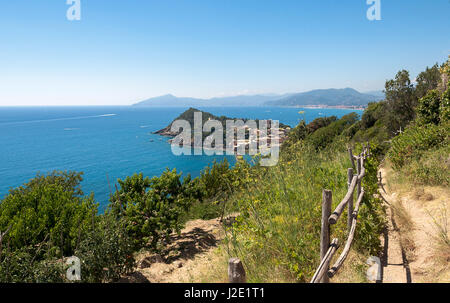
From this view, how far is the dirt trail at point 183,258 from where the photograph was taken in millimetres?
Answer: 6874

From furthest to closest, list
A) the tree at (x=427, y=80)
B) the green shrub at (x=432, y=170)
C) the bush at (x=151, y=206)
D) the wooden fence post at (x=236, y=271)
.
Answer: the tree at (x=427, y=80) → the bush at (x=151, y=206) → the green shrub at (x=432, y=170) → the wooden fence post at (x=236, y=271)

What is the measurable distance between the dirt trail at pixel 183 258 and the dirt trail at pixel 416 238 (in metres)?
3.11

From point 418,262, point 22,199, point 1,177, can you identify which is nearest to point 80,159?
point 1,177

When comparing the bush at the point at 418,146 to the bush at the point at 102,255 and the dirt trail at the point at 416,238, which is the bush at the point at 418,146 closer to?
the dirt trail at the point at 416,238

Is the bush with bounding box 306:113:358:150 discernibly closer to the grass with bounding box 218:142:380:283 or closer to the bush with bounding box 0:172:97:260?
the bush with bounding box 0:172:97:260

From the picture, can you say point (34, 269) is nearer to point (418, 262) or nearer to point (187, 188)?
point (418, 262)

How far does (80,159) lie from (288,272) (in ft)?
240

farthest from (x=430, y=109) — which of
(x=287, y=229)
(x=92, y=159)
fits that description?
(x=92, y=159)

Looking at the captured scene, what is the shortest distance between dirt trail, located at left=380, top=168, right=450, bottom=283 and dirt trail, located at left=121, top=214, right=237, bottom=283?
311 cm


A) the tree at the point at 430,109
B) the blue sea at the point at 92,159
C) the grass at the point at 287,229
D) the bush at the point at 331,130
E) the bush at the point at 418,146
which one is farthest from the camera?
the blue sea at the point at 92,159

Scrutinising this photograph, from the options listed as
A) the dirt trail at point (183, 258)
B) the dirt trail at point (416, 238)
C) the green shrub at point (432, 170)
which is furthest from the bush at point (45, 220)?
the green shrub at point (432, 170)

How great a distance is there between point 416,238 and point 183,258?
7.95 m
